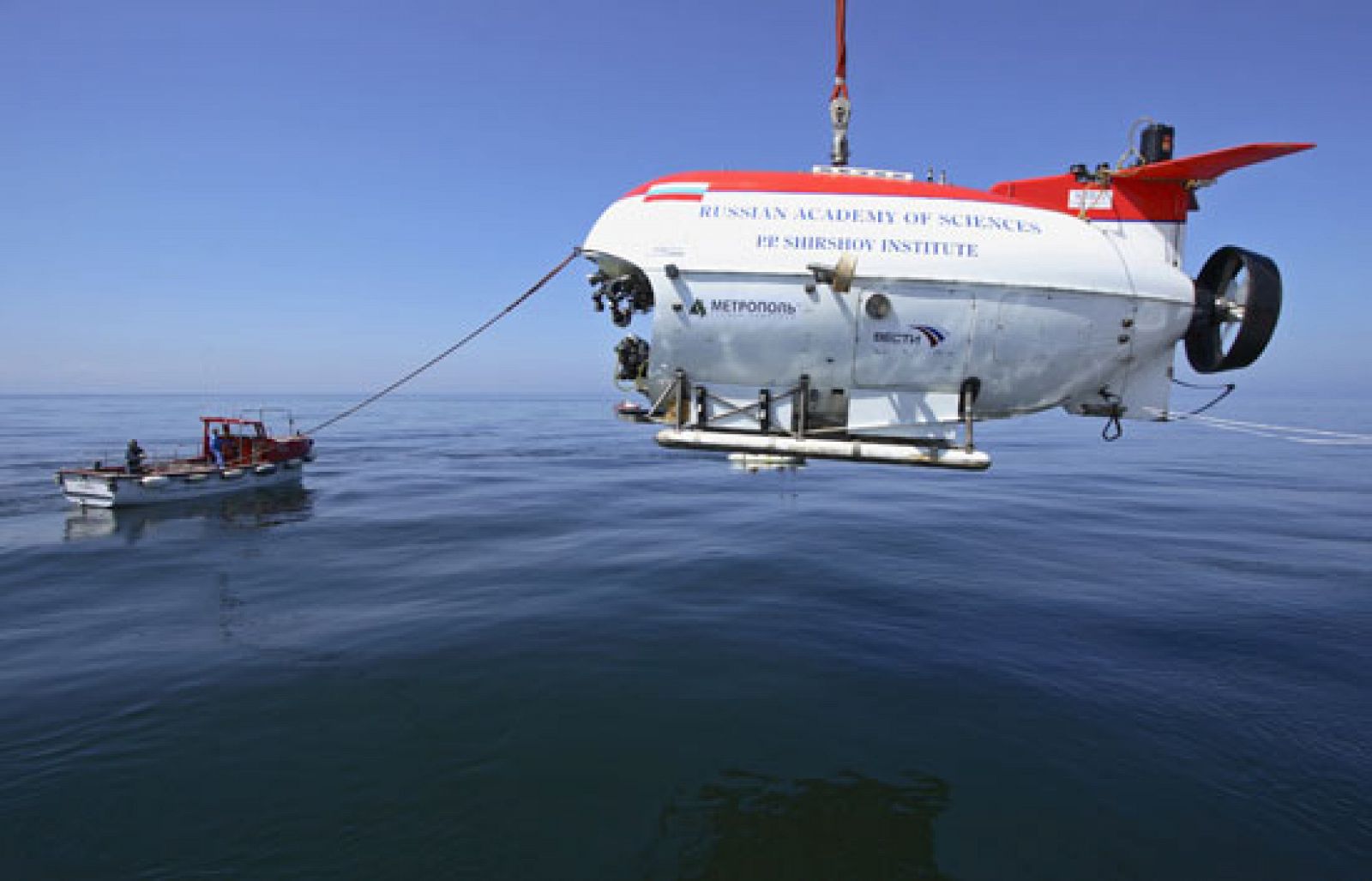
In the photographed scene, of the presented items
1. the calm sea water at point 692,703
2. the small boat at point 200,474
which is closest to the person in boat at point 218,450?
the small boat at point 200,474

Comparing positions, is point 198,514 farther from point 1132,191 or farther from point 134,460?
point 1132,191

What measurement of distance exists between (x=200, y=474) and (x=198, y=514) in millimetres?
2414

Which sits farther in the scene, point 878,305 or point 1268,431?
point 1268,431

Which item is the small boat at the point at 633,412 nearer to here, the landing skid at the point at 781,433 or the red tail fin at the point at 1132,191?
the landing skid at the point at 781,433

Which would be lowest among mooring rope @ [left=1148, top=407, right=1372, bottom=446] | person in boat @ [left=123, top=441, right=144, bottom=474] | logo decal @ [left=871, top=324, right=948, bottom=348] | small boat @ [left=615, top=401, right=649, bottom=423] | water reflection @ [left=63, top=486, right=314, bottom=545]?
water reflection @ [left=63, top=486, right=314, bottom=545]

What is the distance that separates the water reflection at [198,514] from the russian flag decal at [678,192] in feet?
82.8

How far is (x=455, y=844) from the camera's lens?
688cm

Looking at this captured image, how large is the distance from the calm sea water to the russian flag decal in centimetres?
748

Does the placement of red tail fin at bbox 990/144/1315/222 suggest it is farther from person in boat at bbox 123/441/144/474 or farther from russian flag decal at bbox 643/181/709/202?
person in boat at bbox 123/441/144/474

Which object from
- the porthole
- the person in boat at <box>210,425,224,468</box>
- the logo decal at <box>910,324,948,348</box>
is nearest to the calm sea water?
the logo decal at <box>910,324,948,348</box>

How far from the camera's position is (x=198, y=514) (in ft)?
89.5

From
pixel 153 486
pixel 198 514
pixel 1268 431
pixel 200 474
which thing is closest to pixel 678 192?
pixel 1268 431

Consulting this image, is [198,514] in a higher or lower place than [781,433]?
lower

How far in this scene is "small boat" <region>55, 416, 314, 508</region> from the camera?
87.7ft
